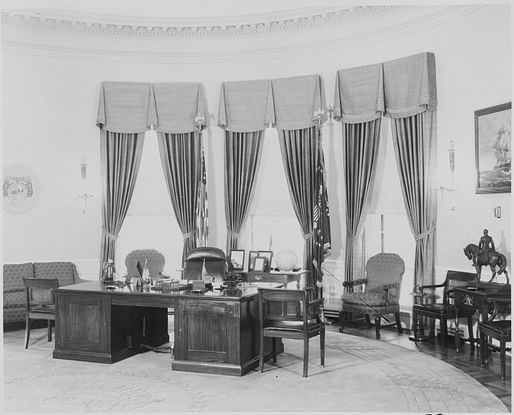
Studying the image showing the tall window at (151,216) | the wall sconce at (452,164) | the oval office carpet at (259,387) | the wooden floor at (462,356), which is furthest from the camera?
the tall window at (151,216)

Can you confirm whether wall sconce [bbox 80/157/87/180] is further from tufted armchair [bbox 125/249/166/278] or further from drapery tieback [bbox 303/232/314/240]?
drapery tieback [bbox 303/232/314/240]

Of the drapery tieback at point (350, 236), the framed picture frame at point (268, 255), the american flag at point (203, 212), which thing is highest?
the american flag at point (203, 212)

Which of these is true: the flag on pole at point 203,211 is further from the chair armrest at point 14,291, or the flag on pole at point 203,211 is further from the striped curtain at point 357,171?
the chair armrest at point 14,291

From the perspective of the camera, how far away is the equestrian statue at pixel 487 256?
6.72 meters

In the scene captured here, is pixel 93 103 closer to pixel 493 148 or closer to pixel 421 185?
pixel 421 185

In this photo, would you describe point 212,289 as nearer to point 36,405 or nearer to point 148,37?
point 36,405

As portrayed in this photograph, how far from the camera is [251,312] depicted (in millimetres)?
6359

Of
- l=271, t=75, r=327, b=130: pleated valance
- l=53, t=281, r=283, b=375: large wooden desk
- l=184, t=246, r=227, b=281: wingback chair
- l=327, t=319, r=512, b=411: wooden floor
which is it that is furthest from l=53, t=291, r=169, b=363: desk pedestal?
l=271, t=75, r=327, b=130: pleated valance

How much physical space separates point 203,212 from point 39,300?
313 centimetres

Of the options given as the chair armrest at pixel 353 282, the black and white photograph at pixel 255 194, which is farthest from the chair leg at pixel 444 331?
the chair armrest at pixel 353 282

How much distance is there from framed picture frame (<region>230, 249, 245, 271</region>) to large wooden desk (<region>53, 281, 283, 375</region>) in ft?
7.30

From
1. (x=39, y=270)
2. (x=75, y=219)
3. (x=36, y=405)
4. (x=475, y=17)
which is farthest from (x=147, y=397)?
(x=475, y=17)

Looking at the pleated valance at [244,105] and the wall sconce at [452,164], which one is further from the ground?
the pleated valance at [244,105]

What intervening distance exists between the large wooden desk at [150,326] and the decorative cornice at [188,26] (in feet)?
15.2
